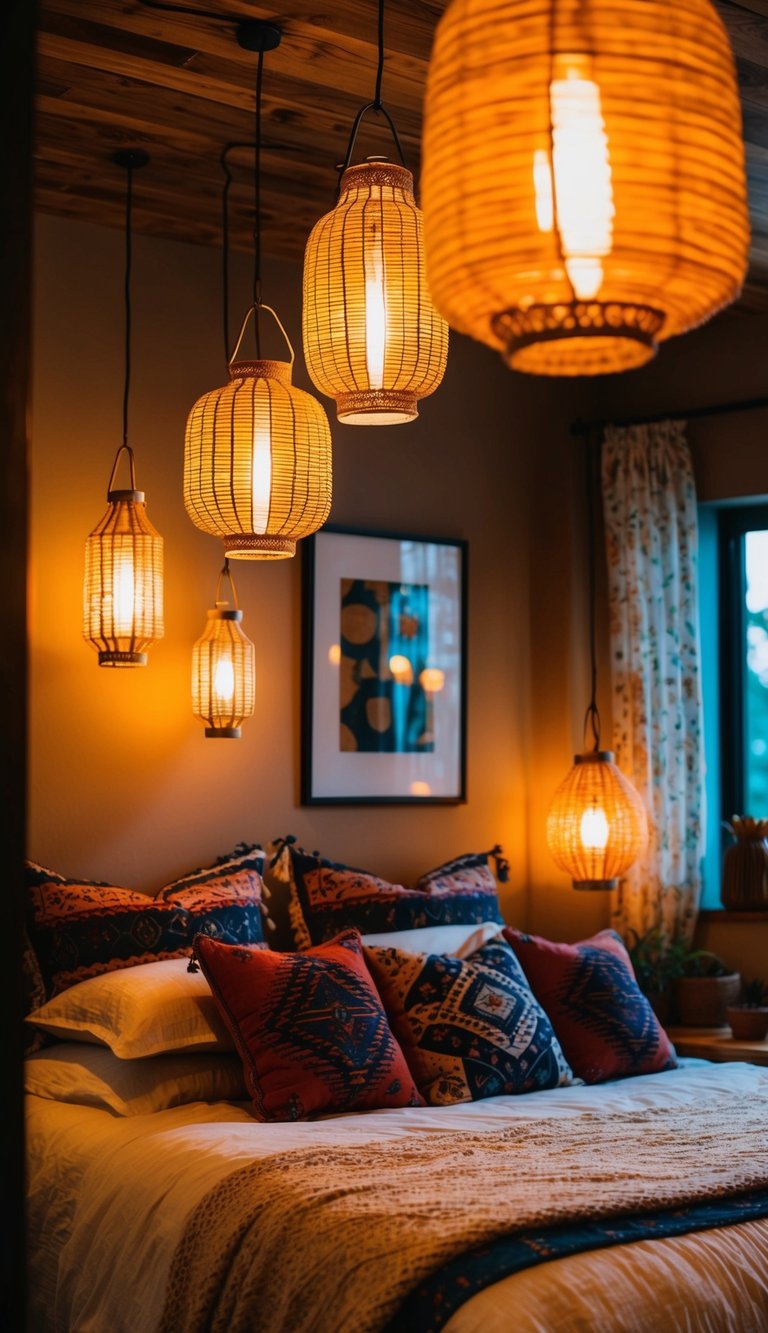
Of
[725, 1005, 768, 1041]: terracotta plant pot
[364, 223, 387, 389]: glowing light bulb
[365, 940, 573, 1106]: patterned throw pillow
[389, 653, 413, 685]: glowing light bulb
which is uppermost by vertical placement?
[364, 223, 387, 389]: glowing light bulb

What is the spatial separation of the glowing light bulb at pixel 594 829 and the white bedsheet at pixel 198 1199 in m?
0.84

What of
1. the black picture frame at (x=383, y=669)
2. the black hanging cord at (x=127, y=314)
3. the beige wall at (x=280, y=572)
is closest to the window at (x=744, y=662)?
the beige wall at (x=280, y=572)

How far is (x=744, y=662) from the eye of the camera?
16.3ft

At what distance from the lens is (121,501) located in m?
3.57

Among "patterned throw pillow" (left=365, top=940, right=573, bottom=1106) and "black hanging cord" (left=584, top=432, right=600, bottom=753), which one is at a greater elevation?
"black hanging cord" (left=584, top=432, right=600, bottom=753)

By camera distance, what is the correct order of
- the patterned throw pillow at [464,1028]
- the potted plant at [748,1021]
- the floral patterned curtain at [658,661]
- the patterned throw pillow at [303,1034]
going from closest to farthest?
the patterned throw pillow at [303,1034]
the patterned throw pillow at [464,1028]
the potted plant at [748,1021]
the floral patterned curtain at [658,661]

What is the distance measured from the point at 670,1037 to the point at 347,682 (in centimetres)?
146

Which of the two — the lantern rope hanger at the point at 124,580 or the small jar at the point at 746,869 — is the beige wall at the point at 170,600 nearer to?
the lantern rope hanger at the point at 124,580

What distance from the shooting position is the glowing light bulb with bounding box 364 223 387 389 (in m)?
2.40

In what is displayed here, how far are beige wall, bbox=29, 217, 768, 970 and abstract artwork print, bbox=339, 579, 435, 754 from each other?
7.5 inches

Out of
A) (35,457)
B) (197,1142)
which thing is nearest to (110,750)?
(35,457)

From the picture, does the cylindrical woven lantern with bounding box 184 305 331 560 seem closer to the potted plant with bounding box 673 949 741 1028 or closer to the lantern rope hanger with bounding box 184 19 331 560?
the lantern rope hanger with bounding box 184 19 331 560

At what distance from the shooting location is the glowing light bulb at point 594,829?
14.2 ft

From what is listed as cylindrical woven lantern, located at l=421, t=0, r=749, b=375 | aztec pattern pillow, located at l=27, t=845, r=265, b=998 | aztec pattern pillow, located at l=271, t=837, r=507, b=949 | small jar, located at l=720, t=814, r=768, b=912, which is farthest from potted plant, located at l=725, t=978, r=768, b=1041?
cylindrical woven lantern, located at l=421, t=0, r=749, b=375
